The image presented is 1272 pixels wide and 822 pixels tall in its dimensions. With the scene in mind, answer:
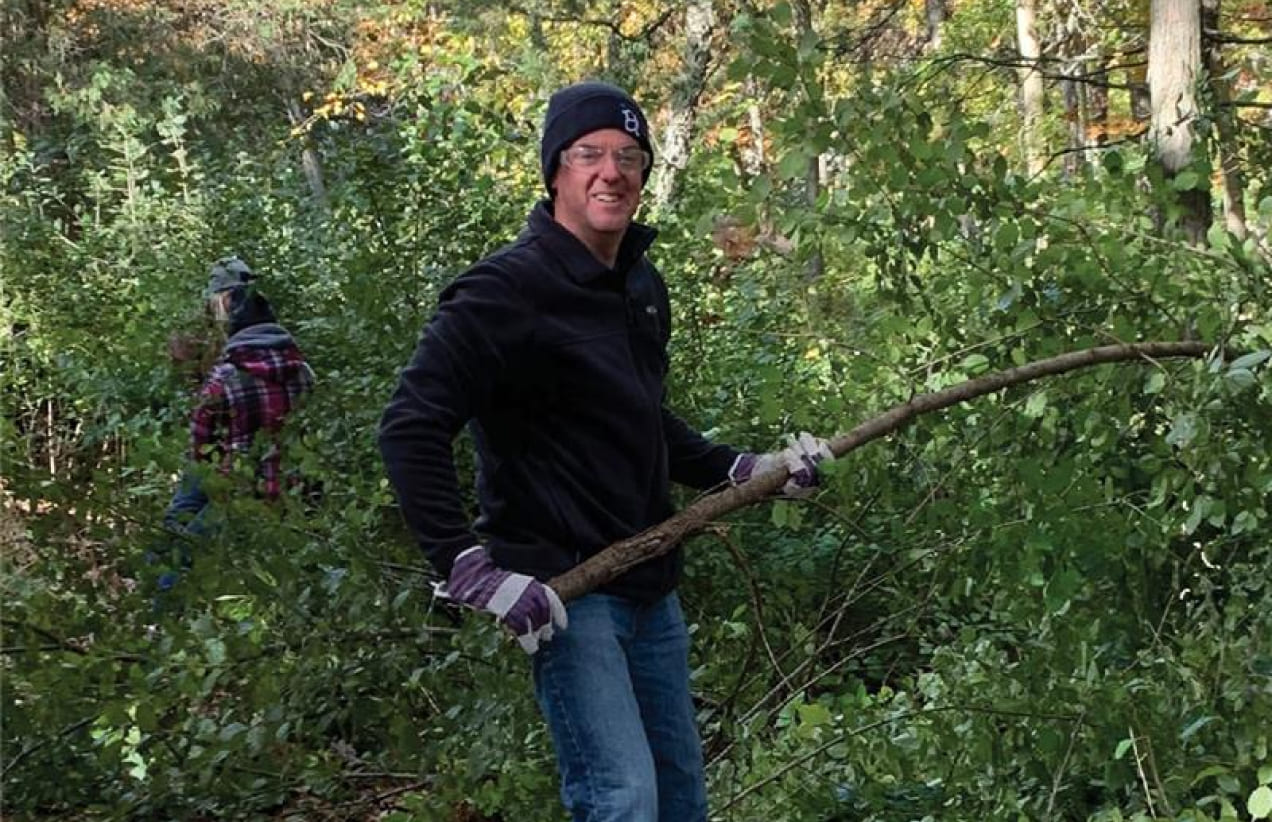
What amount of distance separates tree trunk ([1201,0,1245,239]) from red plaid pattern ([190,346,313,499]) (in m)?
3.49

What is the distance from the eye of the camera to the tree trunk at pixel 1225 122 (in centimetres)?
359

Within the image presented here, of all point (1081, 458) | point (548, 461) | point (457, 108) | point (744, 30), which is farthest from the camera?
point (457, 108)

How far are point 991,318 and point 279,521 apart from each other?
184 cm

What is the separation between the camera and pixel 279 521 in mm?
2973

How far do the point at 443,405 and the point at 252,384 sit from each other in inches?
139

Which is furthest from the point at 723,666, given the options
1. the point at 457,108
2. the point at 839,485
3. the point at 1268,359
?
the point at 457,108

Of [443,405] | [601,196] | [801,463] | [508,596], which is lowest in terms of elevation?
[508,596]

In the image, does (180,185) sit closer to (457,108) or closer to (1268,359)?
(457,108)

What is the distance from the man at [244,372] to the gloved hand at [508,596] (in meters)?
2.80

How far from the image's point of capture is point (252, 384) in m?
5.67

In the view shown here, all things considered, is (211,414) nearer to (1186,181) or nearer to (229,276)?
(229,276)

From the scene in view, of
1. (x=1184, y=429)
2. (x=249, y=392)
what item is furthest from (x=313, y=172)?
(x=1184, y=429)

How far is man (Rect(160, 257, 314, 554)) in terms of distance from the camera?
5352 millimetres

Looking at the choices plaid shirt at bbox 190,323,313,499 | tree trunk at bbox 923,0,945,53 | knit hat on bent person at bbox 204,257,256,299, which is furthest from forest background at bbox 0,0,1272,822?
tree trunk at bbox 923,0,945,53
